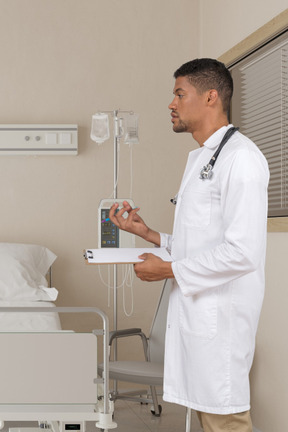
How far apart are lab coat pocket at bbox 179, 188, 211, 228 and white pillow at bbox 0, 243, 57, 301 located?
2.52 m

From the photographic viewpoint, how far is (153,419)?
450cm

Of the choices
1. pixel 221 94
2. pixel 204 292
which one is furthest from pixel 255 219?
pixel 221 94

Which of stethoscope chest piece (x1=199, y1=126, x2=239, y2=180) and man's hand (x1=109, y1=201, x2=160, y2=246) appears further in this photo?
man's hand (x1=109, y1=201, x2=160, y2=246)

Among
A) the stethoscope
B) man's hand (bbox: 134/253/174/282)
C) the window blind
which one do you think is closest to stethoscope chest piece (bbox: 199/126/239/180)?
the stethoscope

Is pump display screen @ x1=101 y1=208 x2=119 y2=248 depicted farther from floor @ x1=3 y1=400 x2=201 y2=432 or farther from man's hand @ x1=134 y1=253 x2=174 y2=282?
man's hand @ x1=134 y1=253 x2=174 y2=282

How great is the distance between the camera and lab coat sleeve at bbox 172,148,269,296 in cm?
193

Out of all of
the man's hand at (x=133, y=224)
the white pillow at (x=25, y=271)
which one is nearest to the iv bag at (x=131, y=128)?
the white pillow at (x=25, y=271)

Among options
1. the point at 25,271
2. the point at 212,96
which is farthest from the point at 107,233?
the point at 212,96

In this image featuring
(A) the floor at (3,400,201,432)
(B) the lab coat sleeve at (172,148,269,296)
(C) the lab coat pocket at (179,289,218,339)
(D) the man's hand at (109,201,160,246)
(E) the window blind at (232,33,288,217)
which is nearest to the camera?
(B) the lab coat sleeve at (172,148,269,296)

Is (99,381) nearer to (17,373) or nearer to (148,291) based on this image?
(17,373)

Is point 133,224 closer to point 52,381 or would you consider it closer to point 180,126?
point 180,126

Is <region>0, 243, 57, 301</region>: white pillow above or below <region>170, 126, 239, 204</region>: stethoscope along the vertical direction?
below

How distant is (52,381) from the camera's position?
2295 millimetres

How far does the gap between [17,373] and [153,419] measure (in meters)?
2.44
